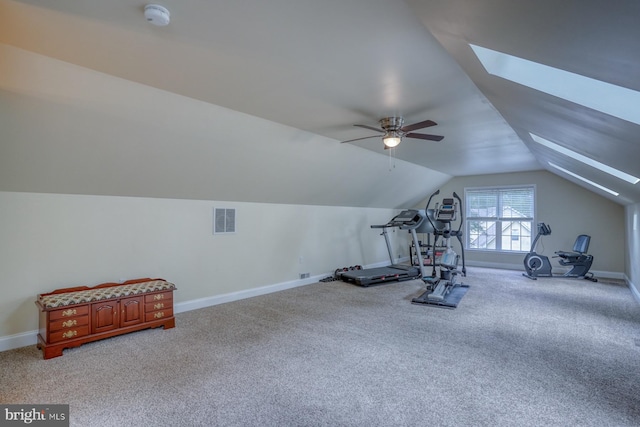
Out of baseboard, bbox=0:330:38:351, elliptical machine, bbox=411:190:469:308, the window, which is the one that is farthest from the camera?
the window

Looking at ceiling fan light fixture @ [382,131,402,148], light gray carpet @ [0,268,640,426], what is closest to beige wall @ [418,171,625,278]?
light gray carpet @ [0,268,640,426]

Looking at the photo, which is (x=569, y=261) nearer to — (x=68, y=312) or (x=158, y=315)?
(x=158, y=315)

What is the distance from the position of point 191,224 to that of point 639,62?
4.68 meters

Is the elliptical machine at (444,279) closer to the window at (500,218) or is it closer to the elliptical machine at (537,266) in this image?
the elliptical machine at (537,266)

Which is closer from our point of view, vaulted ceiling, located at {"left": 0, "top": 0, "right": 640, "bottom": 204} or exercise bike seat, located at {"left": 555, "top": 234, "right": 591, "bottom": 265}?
vaulted ceiling, located at {"left": 0, "top": 0, "right": 640, "bottom": 204}

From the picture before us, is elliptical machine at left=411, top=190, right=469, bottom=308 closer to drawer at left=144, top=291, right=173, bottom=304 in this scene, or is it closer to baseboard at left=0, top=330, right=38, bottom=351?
drawer at left=144, top=291, right=173, bottom=304

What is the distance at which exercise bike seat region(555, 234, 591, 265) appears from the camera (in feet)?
21.9

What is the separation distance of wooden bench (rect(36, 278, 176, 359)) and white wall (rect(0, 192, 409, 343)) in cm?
24

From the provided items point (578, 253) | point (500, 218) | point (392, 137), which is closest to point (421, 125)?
point (392, 137)

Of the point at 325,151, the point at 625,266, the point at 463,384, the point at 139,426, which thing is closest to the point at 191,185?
the point at 325,151

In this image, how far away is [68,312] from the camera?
312 centimetres

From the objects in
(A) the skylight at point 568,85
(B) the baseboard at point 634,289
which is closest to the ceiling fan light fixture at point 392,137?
(A) the skylight at point 568,85

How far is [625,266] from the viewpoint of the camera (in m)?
6.61

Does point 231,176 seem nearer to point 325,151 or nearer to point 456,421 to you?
point 325,151
